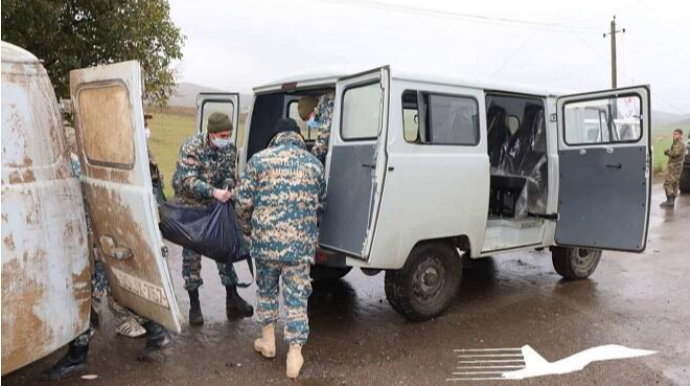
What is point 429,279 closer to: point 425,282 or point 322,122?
point 425,282

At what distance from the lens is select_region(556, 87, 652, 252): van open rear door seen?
524cm

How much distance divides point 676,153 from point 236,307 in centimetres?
1124

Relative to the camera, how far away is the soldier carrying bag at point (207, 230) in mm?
3941

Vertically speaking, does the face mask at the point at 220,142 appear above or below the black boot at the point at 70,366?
above

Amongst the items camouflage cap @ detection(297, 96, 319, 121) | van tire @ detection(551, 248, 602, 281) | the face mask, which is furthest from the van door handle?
→ van tire @ detection(551, 248, 602, 281)

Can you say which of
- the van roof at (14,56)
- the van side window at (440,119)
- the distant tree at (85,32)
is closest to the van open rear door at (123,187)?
the van roof at (14,56)

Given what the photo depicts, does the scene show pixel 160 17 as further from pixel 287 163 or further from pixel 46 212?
pixel 46 212

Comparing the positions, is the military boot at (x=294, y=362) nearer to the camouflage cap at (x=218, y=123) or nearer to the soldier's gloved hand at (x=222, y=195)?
the soldier's gloved hand at (x=222, y=195)

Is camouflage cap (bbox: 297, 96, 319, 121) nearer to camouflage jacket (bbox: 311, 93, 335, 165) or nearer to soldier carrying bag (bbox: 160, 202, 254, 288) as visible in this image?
camouflage jacket (bbox: 311, 93, 335, 165)

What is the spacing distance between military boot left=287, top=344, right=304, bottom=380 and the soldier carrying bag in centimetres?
86

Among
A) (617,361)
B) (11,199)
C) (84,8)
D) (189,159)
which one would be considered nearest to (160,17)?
(84,8)

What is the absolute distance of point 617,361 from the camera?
414cm

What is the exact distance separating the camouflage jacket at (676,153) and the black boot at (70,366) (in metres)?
12.7

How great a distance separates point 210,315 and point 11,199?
2.71 m
